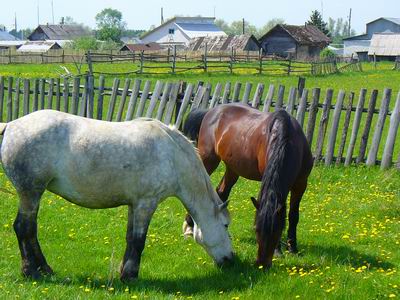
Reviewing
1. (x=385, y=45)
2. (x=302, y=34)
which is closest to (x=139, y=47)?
(x=302, y=34)

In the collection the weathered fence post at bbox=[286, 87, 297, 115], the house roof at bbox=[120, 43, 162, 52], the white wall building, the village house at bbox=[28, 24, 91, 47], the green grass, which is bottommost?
the village house at bbox=[28, 24, 91, 47]

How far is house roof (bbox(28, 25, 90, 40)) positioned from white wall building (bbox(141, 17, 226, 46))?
10982 millimetres

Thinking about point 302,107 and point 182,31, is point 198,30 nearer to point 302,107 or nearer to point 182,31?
point 182,31

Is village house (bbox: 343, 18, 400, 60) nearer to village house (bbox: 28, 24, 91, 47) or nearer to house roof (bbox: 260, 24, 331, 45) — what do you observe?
house roof (bbox: 260, 24, 331, 45)

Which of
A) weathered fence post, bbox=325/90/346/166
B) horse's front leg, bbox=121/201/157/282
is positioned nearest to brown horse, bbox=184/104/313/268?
horse's front leg, bbox=121/201/157/282

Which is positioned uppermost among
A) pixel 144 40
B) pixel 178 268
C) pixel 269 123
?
pixel 269 123

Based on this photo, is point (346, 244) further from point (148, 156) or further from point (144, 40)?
point (144, 40)

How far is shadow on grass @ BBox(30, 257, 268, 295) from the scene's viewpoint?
17.9 ft

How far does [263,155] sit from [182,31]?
268ft

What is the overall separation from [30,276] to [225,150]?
9.83 ft

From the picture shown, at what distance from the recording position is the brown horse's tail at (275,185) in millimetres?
5625

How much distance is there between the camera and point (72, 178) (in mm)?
5574

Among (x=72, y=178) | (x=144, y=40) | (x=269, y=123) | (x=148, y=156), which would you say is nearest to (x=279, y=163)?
(x=269, y=123)

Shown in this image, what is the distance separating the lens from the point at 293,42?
69.2 metres
